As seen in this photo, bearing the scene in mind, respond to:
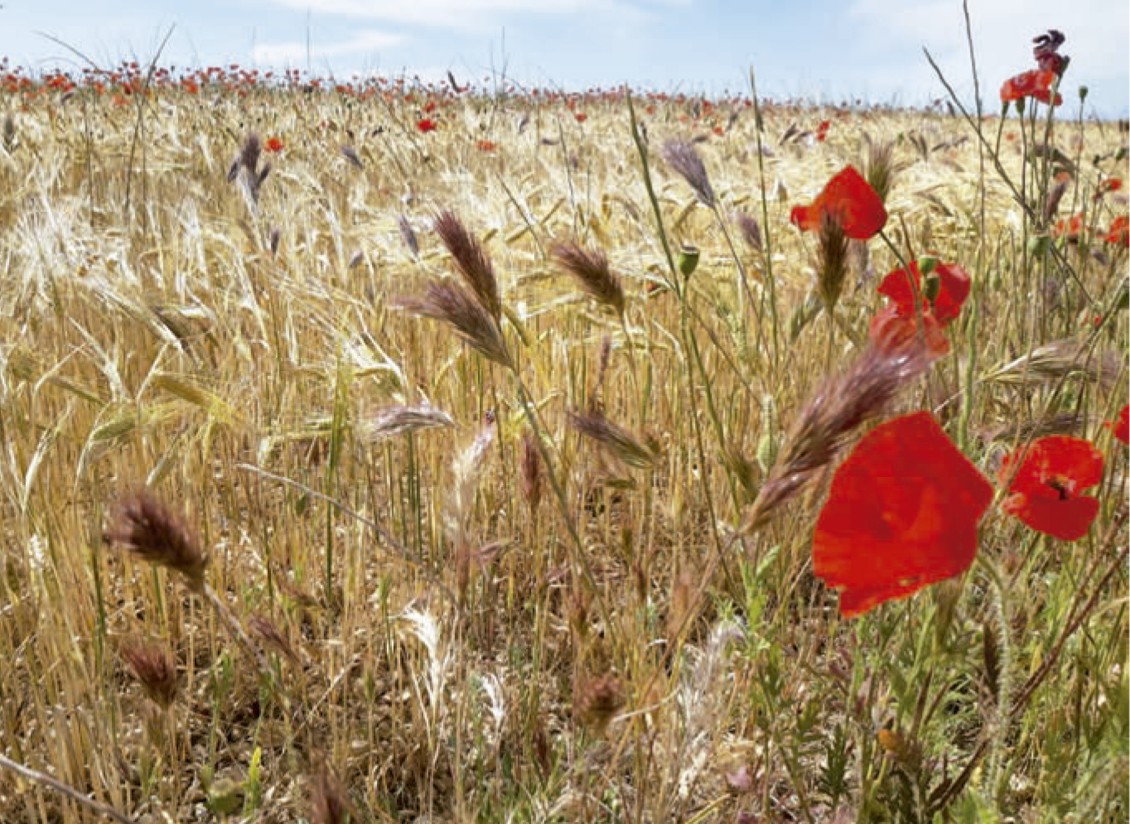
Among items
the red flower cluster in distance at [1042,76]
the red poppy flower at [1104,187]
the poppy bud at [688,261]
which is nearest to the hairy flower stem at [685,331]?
the poppy bud at [688,261]

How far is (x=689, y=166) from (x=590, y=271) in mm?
283

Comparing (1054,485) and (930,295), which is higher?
(930,295)

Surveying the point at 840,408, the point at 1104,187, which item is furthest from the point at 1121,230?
the point at 840,408

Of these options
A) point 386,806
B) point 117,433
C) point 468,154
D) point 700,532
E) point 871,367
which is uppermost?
point 468,154

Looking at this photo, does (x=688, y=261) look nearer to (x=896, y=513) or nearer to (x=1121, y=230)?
(x=896, y=513)

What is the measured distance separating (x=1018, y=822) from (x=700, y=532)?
713 millimetres

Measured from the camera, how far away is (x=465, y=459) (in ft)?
3.43

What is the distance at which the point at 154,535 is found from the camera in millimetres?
700

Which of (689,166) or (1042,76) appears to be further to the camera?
(1042,76)

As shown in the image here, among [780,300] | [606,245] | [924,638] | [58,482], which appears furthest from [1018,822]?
[780,300]

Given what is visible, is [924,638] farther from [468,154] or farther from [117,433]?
[468,154]

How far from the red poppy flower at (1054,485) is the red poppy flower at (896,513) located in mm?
103

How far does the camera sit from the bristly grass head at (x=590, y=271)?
1048 millimetres

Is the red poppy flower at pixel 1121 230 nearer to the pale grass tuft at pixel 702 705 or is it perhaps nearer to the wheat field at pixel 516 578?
the wheat field at pixel 516 578
